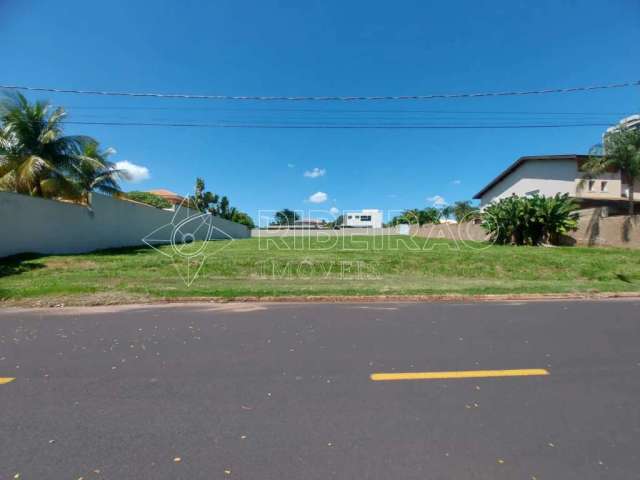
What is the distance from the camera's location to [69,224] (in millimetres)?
13000

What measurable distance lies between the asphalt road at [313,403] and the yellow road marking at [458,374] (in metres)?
0.09

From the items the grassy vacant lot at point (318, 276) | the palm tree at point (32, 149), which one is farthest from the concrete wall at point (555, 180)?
the palm tree at point (32, 149)

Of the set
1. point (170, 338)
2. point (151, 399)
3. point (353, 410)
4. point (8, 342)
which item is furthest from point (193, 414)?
point (8, 342)

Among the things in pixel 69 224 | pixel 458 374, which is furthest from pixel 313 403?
pixel 69 224

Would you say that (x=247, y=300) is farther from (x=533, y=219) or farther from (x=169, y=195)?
(x=169, y=195)

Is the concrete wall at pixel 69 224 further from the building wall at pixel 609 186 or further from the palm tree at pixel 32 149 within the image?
the building wall at pixel 609 186

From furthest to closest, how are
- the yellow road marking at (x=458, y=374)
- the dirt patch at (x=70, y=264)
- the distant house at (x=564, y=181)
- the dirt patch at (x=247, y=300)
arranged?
the distant house at (x=564, y=181)
the dirt patch at (x=70, y=264)
the dirt patch at (x=247, y=300)
the yellow road marking at (x=458, y=374)

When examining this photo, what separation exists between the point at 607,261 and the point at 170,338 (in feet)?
49.1

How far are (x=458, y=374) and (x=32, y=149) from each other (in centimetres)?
1900

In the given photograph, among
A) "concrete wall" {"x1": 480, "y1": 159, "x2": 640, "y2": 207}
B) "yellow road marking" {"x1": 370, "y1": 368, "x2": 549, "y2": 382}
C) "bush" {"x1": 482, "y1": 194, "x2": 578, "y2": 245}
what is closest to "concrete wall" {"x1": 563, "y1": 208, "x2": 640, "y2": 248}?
"bush" {"x1": 482, "y1": 194, "x2": 578, "y2": 245}

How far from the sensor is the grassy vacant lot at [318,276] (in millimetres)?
7098

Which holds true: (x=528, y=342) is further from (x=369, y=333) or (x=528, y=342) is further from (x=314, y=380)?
(x=314, y=380)

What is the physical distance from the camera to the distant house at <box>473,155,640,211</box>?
73.6 feet

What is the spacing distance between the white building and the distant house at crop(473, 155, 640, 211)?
4839cm
